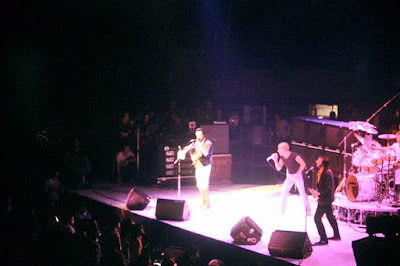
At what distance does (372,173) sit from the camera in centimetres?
1300

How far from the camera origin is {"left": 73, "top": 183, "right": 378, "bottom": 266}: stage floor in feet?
33.9

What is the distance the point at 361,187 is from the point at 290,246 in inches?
145

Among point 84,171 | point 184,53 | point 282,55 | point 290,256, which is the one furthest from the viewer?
point 282,55

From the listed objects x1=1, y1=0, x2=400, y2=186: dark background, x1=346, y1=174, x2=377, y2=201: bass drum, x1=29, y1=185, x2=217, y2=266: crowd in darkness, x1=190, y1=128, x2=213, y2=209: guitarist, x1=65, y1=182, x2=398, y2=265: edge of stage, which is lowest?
x1=65, y1=182, x2=398, y2=265: edge of stage

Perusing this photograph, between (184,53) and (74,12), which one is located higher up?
(74,12)

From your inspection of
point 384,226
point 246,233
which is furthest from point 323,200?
point 384,226

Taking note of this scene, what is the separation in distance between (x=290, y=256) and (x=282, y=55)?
43.9 feet

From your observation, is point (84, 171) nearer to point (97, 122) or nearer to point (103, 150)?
point (103, 150)

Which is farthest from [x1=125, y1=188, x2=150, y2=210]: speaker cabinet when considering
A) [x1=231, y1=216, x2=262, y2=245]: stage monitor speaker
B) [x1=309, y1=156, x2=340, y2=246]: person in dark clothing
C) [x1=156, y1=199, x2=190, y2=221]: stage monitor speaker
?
[x1=309, y1=156, x2=340, y2=246]: person in dark clothing

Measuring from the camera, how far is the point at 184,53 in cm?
2052

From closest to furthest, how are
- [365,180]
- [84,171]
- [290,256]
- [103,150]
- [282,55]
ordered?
[290,256] < [365,180] < [84,171] < [103,150] < [282,55]

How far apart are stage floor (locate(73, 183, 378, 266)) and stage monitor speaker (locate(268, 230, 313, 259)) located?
11 cm

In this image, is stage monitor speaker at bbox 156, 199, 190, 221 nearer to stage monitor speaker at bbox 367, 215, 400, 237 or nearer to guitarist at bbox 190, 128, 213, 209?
guitarist at bbox 190, 128, 213, 209

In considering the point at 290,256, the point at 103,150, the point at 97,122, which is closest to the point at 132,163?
the point at 103,150
